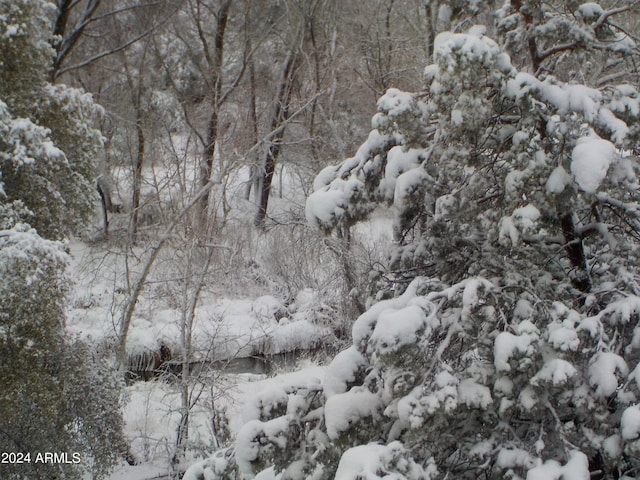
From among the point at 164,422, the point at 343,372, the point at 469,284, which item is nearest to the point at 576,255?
the point at 469,284

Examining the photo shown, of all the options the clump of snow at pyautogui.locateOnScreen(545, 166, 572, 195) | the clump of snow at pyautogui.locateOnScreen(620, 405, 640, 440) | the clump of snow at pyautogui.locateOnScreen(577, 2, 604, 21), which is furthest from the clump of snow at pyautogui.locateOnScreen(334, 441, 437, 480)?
the clump of snow at pyautogui.locateOnScreen(577, 2, 604, 21)

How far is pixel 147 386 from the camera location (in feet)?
40.3

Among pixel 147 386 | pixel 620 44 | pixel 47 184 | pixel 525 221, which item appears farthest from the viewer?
pixel 147 386

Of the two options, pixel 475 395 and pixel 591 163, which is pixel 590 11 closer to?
pixel 591 163

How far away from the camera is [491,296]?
3588mm

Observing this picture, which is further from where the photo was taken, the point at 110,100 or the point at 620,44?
the point at 110,100

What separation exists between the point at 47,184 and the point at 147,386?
5.26 m

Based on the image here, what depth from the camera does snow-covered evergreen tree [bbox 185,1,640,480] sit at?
10.5ft

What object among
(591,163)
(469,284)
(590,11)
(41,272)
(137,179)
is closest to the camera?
(591,163)

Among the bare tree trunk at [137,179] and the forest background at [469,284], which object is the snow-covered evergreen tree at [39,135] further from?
the bare tree trunk at [137,179]

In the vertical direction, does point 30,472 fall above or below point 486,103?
below

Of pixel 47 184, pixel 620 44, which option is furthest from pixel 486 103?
pixel 47 184

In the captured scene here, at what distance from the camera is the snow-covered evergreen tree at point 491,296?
10.5ft

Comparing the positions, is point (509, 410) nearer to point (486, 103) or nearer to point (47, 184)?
point (486, 103)
